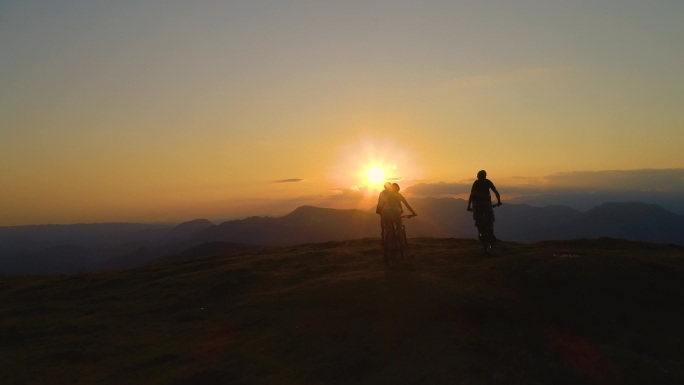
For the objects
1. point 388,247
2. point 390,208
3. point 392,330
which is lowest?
point 392,330

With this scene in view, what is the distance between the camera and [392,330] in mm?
11242

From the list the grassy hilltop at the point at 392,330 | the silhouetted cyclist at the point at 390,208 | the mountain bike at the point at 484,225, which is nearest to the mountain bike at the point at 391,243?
the silhouetted cyclist at the point at 390,208

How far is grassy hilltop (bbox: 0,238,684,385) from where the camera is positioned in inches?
370

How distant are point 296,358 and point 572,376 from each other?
571 cm

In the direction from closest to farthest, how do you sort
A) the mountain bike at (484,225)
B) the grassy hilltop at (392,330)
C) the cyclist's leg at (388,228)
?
the grassy hilltop at (392,330), the cyclist's leg at (388,228), the mountain bike at (484,225)

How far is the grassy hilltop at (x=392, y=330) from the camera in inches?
370

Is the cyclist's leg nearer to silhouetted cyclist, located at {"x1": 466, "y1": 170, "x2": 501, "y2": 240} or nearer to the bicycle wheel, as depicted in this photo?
the bicycle wheel

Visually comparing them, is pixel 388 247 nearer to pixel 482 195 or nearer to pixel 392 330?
pixel 482 195

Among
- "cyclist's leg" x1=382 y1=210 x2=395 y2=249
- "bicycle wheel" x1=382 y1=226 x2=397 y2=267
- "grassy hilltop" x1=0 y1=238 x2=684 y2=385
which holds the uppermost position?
"cyclist's leg" x1=382 y1=210 x2=395 y2=249

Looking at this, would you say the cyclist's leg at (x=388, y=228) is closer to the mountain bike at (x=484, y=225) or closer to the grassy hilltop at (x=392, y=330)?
the grassy hilltop at (x=392, y=330)

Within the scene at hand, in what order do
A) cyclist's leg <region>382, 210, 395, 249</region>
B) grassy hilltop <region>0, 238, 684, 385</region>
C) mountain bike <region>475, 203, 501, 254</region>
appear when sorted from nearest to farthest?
grassy hilltop <region>0, 238, 684, 385</region> → cyclist's leg <region>382, 210, 395, 249</region> → mountain bike <region>475, 203, 501, 254</region>

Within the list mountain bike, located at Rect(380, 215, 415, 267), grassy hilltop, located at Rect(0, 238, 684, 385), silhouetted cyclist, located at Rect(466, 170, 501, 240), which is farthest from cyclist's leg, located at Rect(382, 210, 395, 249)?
silhouetted cyclist, located at Rect(466, 170, 501, 240)

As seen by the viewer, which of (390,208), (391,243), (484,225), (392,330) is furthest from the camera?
(484,225)

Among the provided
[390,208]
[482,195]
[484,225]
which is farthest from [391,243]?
[482,195]
